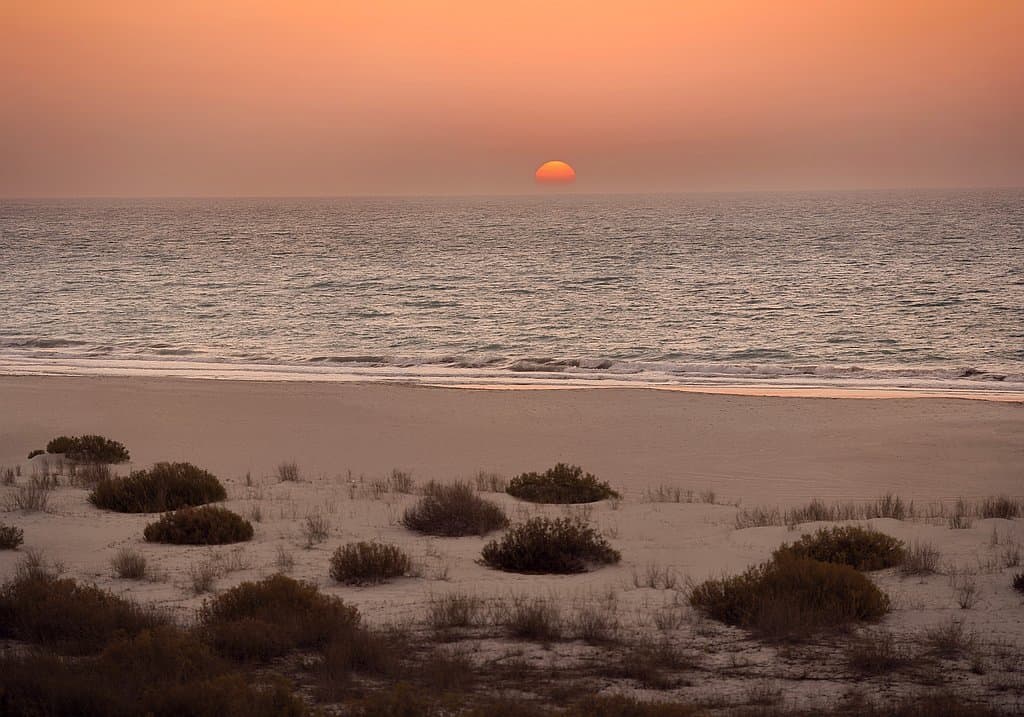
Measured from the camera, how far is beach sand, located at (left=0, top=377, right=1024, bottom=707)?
7.46 meters

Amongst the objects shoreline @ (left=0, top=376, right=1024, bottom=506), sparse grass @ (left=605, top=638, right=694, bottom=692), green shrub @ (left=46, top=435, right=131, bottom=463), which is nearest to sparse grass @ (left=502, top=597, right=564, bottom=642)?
sparse grass @ (left=605, top=638, right=694, bottom=692)

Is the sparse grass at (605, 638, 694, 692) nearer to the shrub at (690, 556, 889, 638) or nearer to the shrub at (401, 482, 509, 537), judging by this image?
the shrub at (690, 556, 889, 638)

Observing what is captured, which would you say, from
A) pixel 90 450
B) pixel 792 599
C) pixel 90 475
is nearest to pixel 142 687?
pixel 792 599

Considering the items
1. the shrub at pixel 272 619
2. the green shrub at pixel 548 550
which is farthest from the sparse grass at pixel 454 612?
the green shrub at pixel 548 550

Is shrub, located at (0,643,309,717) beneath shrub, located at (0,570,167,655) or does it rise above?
above

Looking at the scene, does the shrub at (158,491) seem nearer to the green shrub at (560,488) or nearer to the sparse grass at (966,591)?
the green shrub at (560,488)

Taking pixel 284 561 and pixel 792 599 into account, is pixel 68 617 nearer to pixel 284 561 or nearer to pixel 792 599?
pixel 284 561

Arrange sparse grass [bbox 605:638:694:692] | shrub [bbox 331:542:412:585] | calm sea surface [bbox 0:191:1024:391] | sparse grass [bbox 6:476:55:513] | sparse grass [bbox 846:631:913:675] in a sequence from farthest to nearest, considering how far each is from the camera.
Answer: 1. calm sea surface [bbox 0:191:1024:391]
2. sparse grass [bbox 6:476:55:513]
3. shrub [bbox 331:542:412:585]
4. sparse grass [bbox 846:631:913:675]
5. sparse grass [bbox 605:638:694:692]

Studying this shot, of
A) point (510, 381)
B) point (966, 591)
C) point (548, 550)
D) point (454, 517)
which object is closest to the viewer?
point (966, 591)

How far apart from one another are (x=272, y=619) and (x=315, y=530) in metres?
3.57

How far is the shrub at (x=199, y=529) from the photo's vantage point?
10.4 m

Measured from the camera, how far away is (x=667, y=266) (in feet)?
246

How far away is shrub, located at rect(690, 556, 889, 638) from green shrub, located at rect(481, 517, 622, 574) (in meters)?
1.72

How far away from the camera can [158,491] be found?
12.4m
